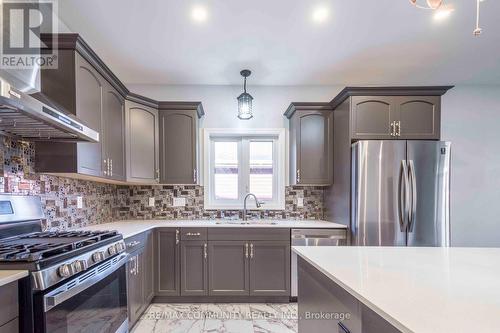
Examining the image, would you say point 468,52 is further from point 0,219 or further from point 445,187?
point 0,219

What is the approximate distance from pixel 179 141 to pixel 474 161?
3836 mm

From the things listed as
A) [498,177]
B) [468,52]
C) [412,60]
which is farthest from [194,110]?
[498,177]

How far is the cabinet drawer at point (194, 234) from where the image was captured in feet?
8.77

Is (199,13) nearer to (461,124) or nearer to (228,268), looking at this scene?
(228,268)

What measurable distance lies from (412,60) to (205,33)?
7.31ft

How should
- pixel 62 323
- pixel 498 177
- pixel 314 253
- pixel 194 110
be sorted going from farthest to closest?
pixel 498 177, pixel 194 110, pixel 314 253, pixel 62 323

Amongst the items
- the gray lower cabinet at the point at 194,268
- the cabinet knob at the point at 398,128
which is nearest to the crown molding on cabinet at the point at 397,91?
the cabinet knob at the point at 398,128

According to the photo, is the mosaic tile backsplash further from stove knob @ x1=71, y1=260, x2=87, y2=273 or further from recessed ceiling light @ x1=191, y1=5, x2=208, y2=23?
recessed ceiling light @ x1=191, y1=5, x2=208, y2=23

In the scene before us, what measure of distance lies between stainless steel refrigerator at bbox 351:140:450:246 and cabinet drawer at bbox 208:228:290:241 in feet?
2.41

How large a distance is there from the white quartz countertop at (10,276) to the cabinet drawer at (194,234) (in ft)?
5.55

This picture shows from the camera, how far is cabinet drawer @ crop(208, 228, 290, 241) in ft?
8.77

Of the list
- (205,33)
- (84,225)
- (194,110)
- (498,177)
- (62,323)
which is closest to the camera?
(62,323)

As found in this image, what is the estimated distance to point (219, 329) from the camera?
2.20 m

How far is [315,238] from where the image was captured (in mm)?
2652
